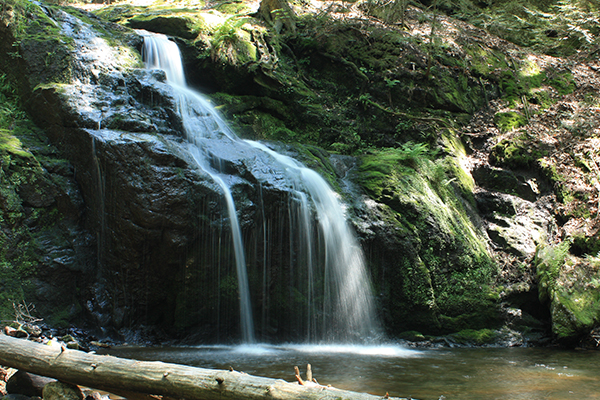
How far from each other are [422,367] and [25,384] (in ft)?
14.6

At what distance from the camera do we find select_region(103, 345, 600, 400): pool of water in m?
4.36

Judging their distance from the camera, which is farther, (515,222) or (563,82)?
(563,82)

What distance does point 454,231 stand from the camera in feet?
26.4

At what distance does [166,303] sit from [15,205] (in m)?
2.95

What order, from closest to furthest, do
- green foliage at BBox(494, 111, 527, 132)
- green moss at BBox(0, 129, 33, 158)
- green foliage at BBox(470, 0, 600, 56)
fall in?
green moss at BBox(0, 129, 33, 158) → green foliage at BBox(494, 111, 527, 132) → green foliage at BBox(470, 0, 600, 56)

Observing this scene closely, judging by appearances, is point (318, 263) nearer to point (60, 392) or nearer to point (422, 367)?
point (422, 367)

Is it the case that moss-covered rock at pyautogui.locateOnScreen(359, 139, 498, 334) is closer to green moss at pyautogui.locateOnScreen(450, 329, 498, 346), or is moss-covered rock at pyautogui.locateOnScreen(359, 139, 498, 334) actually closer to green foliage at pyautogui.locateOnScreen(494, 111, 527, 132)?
green moss at pyautogui.locateOnScreen(450, 329, 498, 346)

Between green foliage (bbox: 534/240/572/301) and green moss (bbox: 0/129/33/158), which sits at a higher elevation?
green moss (bbox: 0/129/33/158)

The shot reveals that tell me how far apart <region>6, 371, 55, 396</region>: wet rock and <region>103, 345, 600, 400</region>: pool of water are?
1.83 metres

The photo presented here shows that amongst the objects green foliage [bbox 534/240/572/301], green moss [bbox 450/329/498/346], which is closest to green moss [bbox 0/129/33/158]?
green moss [bbox 450/329/498/346]

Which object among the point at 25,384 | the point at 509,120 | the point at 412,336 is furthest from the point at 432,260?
the point at 25,384

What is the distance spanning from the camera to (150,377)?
10.1ft

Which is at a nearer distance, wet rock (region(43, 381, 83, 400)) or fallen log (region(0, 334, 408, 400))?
fallen log (region(0, 334, 408, 400))

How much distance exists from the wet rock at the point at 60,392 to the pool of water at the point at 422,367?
1982 millimetres
